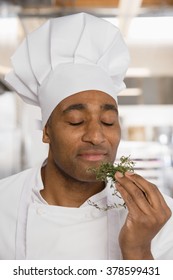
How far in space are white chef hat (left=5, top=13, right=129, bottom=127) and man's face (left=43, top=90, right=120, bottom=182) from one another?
3 centimetres

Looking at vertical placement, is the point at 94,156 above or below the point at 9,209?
above

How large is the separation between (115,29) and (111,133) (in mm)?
209

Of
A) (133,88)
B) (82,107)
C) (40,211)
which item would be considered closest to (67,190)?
(40,211)

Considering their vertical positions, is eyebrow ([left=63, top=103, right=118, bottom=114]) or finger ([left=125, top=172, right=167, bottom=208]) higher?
eyebrow ([left=63, top=103, right=118, bottom=114])

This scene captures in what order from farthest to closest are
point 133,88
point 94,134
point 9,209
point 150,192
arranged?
1. point 133,88
2. point 9,209
3. point 94,134
4. point 150,192

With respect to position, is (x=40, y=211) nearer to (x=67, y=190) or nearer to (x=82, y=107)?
(x=67, y=190)

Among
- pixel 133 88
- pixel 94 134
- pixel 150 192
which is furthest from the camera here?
pixel 133 88

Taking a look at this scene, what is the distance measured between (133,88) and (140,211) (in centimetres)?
279

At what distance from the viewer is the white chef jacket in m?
0.77

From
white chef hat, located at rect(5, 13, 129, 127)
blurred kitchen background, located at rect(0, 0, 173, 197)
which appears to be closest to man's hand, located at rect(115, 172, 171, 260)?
white chef hat, located at rect(5, 13, 129, 127)

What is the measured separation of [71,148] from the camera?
736 millimetres

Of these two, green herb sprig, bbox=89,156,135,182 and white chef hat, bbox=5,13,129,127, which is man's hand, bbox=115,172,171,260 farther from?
white chef hat, bbox=5,13,129,127

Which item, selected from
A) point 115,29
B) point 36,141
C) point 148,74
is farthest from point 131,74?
point 115,29

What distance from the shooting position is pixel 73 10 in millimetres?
2730
